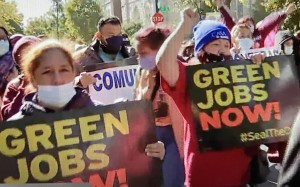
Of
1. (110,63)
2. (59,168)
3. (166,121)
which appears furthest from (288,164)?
(110,63)

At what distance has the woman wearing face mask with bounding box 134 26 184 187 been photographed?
436cm

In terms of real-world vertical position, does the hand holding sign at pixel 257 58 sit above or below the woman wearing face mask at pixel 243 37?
below

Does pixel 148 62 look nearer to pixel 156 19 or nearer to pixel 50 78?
pixel 50 78

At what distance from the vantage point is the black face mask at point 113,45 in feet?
21.0

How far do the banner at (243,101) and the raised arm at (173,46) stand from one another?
0.97 feet

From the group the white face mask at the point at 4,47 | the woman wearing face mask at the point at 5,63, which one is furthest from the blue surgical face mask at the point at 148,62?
the white face mask at the point at 4,47

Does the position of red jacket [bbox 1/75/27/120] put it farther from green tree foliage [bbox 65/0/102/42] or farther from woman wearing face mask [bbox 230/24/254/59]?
green tree foliage [bbox 65/0/102/42]

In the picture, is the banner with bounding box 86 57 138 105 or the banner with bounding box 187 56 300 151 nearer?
the banner with bounding box 187 56 300 151

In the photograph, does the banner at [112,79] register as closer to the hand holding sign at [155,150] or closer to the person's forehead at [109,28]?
the person's forehead at [109,28]

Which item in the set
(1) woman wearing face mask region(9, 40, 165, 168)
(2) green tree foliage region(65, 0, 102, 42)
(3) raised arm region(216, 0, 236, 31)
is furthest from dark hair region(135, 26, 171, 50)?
(2) green tree foliage region(65, 0, 102, 42)

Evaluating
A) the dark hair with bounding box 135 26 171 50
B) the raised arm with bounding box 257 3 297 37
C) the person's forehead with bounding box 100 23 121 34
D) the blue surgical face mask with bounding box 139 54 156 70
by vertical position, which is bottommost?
the blue surgical face mask with bounding box 139 54 156 70

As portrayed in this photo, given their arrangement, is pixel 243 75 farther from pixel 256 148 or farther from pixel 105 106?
pixel 105 106

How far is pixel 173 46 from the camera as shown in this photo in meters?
3.56

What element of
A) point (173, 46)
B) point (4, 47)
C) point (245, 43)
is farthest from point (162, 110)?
point (245, 43)
